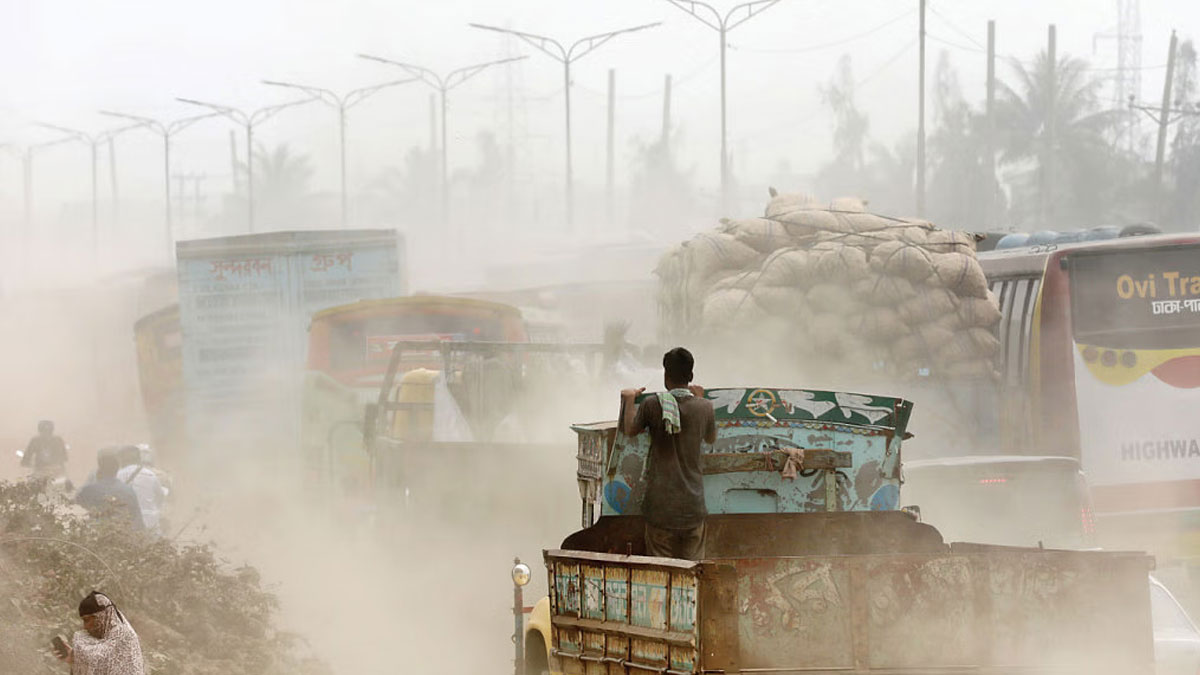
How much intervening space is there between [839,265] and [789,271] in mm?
463

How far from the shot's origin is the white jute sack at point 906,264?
15.7 m

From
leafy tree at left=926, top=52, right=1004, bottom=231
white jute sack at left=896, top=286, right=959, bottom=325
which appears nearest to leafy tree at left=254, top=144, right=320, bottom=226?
leafy tree at left=926, top=52, right=1004, bottom=231

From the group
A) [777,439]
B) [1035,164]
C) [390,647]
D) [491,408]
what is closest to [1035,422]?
[491,408]

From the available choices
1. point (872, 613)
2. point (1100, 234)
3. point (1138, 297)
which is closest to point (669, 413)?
point (872, 613)

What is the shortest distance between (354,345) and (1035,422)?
324 inches

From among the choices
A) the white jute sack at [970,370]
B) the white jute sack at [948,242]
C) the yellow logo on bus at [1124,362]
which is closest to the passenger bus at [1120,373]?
the yellow logo on bus at [1124,362]

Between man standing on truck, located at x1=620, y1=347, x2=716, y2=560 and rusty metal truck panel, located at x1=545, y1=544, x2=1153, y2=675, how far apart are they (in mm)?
1012

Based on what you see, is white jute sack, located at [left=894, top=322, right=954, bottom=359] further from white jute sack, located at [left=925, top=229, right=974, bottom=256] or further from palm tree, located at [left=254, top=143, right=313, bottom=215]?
palm tree, located at [left=254, top=143, right=313, bottom=215]

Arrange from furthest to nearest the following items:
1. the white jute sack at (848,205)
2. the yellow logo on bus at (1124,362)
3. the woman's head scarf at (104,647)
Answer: the white jute sack at (848,205), the yellow logo on bus at (1124,362), the woman's head scarf at (104,647)

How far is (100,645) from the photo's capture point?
21.9ft

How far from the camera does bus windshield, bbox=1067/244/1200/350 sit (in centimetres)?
1616

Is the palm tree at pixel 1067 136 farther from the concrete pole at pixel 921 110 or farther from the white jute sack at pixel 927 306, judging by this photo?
the white jute sack at pixel 927 306

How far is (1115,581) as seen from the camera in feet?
22.3

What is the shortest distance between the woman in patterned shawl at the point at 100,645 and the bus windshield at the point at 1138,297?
1170cm
